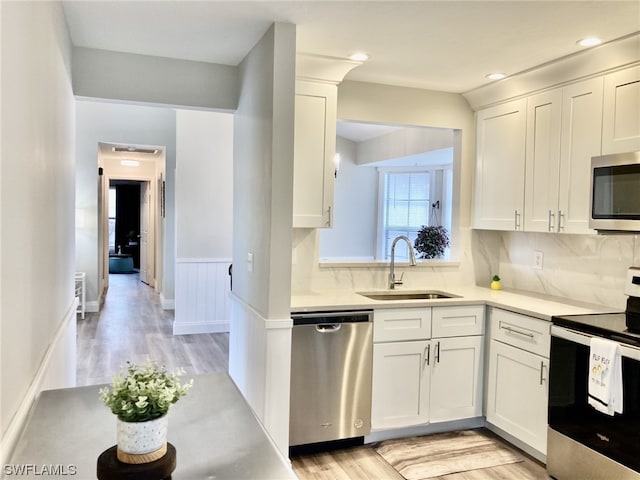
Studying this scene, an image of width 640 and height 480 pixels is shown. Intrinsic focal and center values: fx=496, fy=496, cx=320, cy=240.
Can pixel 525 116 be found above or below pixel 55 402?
above

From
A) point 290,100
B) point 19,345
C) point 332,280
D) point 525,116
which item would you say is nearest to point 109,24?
point 290,100

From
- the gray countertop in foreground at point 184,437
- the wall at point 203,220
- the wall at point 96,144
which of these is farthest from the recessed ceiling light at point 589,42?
the wall at point 96,144

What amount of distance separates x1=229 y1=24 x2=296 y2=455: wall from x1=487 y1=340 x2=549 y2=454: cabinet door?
141cm

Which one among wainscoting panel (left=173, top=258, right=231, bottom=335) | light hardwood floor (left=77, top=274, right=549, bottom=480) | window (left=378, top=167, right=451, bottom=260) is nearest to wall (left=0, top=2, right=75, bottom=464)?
light hardwood floor (left=77, top=274, right=549, bottom=480)

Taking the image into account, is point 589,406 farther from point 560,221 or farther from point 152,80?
point 152,80

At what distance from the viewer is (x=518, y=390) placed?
304 centimetres

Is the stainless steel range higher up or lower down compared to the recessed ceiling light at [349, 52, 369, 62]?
lower down

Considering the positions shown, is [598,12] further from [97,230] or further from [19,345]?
[97,230]

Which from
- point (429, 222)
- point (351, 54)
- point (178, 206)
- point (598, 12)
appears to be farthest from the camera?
point (429, 222)

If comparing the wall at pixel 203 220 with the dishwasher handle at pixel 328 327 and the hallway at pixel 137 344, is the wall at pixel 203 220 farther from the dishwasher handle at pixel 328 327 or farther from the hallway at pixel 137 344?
the dishwasher handle at pixel 328 327

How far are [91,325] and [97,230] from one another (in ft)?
5.36

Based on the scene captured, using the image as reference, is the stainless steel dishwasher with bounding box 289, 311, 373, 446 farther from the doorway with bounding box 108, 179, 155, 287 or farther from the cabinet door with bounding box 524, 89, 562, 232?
the doorway with bounding box 108, 179, 155, 287

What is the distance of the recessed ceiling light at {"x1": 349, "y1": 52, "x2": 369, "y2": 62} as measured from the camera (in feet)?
9.98

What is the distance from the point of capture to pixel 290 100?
2627 mm
